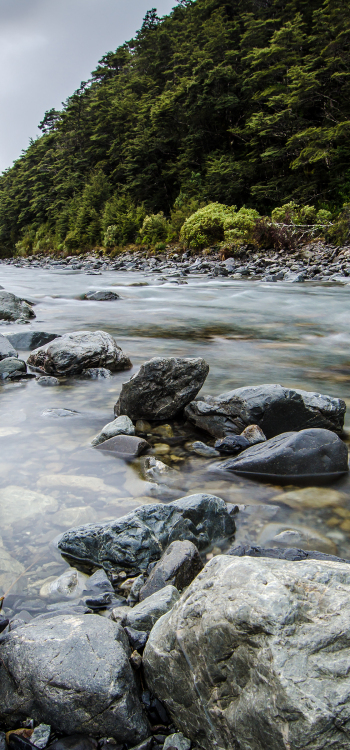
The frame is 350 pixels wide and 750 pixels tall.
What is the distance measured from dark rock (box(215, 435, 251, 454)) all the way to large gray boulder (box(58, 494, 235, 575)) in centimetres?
94

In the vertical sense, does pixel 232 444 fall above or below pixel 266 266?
below

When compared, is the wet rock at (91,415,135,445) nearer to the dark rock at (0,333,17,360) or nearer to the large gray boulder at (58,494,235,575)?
the large gray boulder at (58,494,235,575)

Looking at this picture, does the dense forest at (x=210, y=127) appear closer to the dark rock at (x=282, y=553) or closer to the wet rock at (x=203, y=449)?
the wet rock at (x=203, y=449)

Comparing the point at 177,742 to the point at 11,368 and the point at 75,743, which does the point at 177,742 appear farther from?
the point at 11,368

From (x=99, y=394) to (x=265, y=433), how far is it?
1775 mm

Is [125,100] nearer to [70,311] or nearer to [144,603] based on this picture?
[70,311]

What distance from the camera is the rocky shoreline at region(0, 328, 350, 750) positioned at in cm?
102

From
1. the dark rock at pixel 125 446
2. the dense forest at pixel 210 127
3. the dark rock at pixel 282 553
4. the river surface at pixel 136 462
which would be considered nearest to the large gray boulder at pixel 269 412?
the river surface at pixel 136 462

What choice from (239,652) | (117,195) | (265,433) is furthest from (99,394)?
(117,195)

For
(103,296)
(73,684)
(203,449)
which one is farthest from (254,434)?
(103,296)

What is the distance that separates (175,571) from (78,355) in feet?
11.6

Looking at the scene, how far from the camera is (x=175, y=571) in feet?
5.70

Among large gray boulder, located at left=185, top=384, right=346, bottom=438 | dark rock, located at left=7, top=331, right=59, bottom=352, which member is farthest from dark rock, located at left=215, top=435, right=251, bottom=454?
dark rock, located at left=7, top=331, right=59, bottom=352

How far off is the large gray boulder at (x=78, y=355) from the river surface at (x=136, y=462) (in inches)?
10.8
